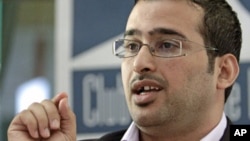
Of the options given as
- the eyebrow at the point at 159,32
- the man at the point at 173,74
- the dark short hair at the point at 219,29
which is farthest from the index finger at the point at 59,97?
the dark short hair at the point at 219,29

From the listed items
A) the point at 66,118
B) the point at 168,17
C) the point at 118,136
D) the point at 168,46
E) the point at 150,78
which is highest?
the point at 168,17

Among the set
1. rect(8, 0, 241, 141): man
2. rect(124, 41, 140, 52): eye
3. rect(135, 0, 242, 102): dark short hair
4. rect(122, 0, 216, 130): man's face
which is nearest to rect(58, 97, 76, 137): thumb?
rect(8, 0, 241, 141): man

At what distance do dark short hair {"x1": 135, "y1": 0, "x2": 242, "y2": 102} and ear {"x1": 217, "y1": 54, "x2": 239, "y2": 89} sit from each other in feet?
0.07

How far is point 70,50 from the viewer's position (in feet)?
11.8

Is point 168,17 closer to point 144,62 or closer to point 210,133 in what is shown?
point 144,62

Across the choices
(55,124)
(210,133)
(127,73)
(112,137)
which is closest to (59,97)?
(55,124)

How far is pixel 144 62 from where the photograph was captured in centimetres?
226

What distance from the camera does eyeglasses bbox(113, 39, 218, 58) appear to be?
2311 millimetres

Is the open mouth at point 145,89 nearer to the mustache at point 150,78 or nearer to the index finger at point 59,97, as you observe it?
the mustache at point 150,78

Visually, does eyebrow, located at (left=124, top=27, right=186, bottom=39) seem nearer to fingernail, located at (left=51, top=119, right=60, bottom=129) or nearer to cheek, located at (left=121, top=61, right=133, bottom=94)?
cheek, located at (left=121, top=61, right=133, bottom=94)

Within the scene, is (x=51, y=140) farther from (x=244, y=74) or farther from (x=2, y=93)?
(x=2, y=93)

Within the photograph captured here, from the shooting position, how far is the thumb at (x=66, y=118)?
215 cm

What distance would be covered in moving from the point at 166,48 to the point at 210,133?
1.13 feet

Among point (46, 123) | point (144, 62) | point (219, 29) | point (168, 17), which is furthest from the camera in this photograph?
point (219, 29)
